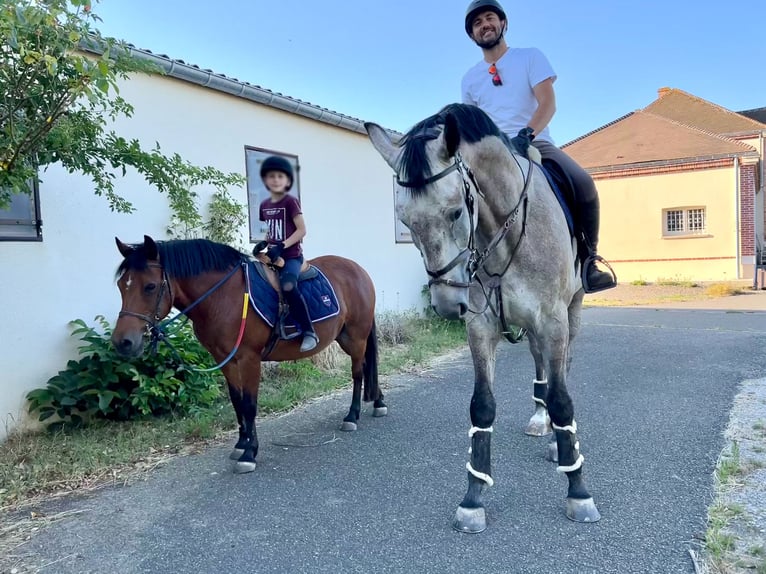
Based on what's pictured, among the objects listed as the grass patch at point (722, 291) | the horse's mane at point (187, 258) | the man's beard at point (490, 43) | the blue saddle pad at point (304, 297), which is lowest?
the grass patch at point (722, 291)

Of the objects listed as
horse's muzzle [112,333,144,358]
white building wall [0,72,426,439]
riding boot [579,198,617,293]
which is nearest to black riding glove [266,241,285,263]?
horse's muzzle [112,333,144,358]

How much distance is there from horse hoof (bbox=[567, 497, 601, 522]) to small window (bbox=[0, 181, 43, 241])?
4.89 metres

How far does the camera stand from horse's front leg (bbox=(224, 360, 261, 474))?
3.85m

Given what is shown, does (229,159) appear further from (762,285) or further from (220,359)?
(762,285)

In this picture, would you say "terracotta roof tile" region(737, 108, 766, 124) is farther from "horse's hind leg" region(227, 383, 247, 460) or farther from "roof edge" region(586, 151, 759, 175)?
"horse's hind leg" region(227, 383, 247, 460)

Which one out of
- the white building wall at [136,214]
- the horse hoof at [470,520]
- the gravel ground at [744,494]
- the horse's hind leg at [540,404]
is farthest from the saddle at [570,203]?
the white building wall at [136,214]

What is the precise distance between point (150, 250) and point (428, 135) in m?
2.23

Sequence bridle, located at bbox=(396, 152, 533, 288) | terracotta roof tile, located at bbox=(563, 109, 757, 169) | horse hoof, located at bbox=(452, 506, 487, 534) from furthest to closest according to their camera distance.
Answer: terracotta roof tile, located at bbox=(563, 109, 757, 169) < horse hoof, located at bbox=(452, 506, 487, 534) < bridle, located at bbox=(396, 152, 533, 288)

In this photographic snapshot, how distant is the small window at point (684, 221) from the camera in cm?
1956

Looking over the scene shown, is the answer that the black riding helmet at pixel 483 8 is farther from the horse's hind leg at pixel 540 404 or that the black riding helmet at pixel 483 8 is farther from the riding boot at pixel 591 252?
the horse's hind leg at pixel 540 404

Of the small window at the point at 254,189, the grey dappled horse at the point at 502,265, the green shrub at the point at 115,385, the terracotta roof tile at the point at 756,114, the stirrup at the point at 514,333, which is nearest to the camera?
the grey dappled horse at the point at 502,265

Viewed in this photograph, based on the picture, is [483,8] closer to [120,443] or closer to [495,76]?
[495,76]

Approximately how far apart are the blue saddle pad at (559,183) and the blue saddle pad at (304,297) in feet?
7.01

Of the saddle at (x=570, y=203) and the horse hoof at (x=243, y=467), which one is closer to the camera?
the saddle at (x=570, y=203)
